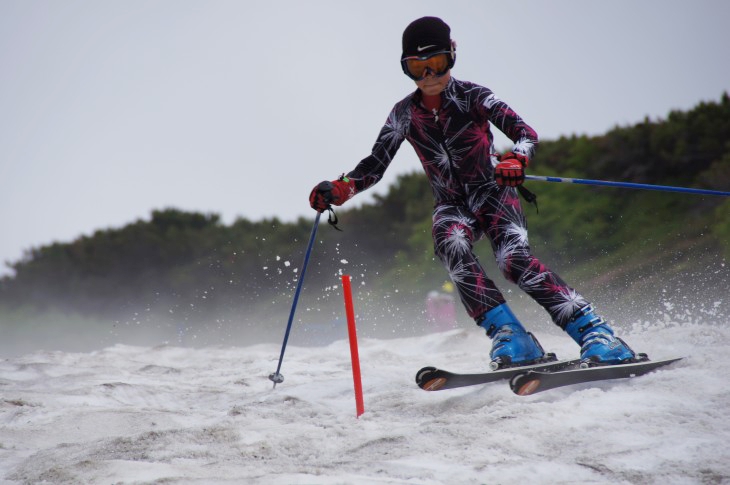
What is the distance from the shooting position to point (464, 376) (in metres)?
3.62

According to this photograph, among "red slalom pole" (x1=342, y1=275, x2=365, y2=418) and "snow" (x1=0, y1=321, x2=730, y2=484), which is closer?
"snow" (x1=0, y1=321, x2=730, y2=484)

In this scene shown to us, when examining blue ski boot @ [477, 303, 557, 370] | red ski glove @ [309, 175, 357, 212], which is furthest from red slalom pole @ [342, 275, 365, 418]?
blue ski boot @ [477, 303, 557, 370]

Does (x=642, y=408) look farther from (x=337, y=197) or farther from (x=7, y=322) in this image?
(x=7, y=322)

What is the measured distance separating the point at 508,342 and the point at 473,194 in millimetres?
859

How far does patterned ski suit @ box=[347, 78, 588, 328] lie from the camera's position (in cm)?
380

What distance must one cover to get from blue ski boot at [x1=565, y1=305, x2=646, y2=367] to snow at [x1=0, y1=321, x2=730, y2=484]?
159 millimetres

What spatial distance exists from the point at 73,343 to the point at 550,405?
1740 centimetres

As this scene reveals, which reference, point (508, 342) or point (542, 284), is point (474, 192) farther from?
point (508, 342)

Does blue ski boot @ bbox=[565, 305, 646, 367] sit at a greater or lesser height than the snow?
greater

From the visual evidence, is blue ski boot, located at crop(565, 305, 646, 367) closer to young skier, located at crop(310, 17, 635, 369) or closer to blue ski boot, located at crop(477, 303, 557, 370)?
young skier, located at crop(310, 17, 635, 369)

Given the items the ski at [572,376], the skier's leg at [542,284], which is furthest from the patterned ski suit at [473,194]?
the ski at [572,376]

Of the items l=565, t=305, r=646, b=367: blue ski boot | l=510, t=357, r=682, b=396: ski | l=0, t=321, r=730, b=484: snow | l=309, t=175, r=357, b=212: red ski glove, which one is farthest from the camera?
l=309, t=175, r=357, b=212: red ski glove

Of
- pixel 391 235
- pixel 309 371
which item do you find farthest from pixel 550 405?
pixel 391 235

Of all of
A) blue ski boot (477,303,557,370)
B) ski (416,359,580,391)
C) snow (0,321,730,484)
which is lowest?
snow (0,321,730,484)
